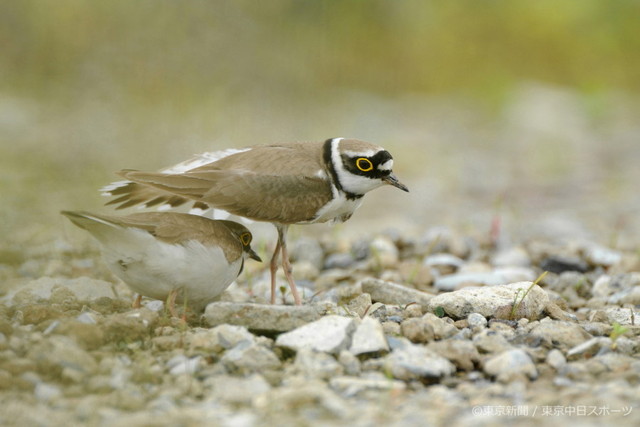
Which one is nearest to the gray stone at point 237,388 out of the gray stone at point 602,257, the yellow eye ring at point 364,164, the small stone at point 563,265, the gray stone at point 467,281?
the yellow eye ring at point 364,164

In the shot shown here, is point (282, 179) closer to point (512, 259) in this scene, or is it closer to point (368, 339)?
point (368, 339)

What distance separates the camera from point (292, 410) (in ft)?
8.68

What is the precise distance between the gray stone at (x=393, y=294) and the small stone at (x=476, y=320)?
1.34ft

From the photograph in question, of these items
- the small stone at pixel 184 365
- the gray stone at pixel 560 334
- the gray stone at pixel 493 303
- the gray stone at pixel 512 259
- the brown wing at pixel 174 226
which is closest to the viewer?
the small stone at pixel 184 365

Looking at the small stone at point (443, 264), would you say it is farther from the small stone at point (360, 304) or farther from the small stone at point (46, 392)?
the small stone at point (46, 392)

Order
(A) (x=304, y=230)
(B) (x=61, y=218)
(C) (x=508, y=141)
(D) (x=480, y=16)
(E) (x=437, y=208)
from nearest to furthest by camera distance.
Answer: (B) (x=61, y=218) → (A) (x=304, y=230) → (E) (x=437, y=208) → (C) (x=508, y=141) → (D) (x=480, y=16)

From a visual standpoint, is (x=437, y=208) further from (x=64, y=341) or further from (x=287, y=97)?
(x=64, y=341)

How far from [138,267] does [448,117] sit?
1094 cm

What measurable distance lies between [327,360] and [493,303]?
1.02 m

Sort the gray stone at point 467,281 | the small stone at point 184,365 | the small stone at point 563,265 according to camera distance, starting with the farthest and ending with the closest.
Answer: the small stone at point 563,265 < the gray stone at point 467,281 < the small stone at point 184,365

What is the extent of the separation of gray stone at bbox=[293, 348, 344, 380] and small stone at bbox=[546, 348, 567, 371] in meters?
0.81

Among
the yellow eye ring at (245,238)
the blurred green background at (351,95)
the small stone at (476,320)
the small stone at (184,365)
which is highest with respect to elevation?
the blurred green background at (351,95)

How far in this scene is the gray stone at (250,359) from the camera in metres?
3.05

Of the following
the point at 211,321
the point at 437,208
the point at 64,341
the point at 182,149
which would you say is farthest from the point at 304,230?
the point at 64,341
